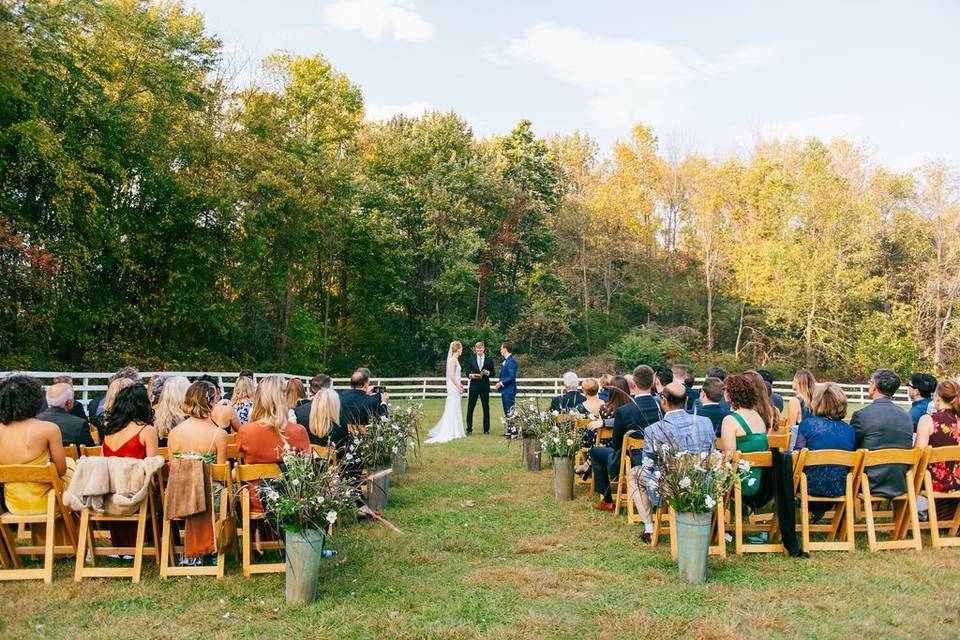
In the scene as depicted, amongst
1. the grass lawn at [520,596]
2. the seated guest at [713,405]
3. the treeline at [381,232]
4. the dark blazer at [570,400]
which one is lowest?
the grass lawn at [520,596]

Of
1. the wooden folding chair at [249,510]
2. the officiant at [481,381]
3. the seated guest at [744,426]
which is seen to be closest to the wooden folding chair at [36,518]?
the wooden folding chair at [249,510]

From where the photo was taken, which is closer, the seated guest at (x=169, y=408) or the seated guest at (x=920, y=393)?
the seated guest at (x=169, y=408)

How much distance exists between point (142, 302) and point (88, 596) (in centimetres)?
2010

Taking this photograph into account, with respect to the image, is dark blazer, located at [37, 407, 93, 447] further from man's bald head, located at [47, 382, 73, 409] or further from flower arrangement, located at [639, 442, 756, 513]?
flower arrangement, located at [639, 442, 756, 513]

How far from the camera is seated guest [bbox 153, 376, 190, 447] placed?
675cm

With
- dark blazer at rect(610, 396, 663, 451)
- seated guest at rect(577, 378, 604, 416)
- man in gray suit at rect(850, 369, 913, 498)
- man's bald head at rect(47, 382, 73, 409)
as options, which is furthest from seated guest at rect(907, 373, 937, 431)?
man's bald head at rect(47, 382, 73, 409)

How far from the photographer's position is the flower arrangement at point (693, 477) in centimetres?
537

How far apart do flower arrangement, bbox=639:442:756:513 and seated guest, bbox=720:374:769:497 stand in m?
0.75

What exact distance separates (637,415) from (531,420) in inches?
110

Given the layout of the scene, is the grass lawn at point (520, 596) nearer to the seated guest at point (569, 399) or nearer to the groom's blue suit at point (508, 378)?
the seated guest at point (569, 399)

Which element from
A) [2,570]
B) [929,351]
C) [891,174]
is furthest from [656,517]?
[891,174]

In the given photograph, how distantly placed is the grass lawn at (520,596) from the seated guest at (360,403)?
74.1 inches

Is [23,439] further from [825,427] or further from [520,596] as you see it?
[825,427]

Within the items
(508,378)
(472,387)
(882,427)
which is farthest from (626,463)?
(472,387)
